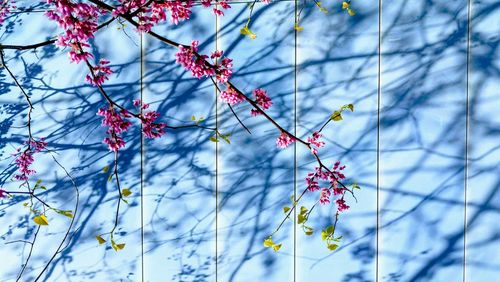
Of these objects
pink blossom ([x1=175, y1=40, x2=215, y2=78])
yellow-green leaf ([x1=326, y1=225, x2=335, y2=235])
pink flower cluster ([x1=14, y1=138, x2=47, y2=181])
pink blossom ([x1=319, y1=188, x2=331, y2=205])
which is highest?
pink flower cluster ([x1=14, y1=138, x2=47, y2=181])

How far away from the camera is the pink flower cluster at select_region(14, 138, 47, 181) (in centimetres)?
258

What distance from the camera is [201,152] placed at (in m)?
2.73

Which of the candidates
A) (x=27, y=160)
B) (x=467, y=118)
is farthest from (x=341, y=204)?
(x=27, y=160)

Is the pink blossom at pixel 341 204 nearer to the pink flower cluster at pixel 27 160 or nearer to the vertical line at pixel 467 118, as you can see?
the vertical line at pixel 467 118

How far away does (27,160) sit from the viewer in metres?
2.59

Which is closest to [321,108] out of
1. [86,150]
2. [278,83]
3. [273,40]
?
[278,83]

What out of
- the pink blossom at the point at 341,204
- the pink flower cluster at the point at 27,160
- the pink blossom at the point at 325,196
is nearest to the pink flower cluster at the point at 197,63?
the pink blossom at the point at 325,196

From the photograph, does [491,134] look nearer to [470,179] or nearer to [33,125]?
[470,179]

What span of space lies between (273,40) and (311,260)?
135 centimetres

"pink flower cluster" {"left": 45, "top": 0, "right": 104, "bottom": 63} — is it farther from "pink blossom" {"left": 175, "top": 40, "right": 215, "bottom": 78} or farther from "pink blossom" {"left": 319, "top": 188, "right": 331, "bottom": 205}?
"pink blossom" {"left": 319, "top": 188, "right": 331, "bottom": 205}

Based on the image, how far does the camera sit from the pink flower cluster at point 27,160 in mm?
2576

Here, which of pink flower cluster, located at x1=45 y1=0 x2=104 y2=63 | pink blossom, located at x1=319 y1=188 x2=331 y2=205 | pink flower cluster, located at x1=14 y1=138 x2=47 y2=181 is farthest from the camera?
pink flower cluster, located at x1=14 y1=138 x2=47 y2=181

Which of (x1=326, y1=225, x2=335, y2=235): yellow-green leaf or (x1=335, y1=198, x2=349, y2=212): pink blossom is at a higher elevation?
(x1=335, y1=198, x2=349, y2=212): pink blossom

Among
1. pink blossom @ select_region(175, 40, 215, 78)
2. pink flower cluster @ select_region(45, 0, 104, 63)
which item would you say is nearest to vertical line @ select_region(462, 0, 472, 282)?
pink blossom @ select_region(175, 40, 215, 78)
